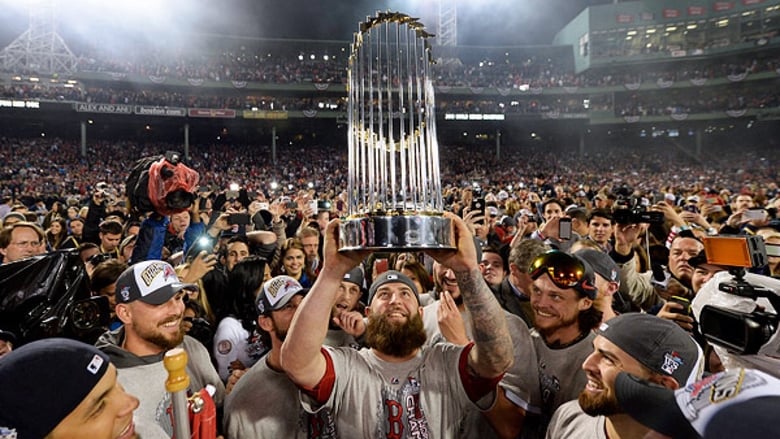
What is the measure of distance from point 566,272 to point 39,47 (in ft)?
104

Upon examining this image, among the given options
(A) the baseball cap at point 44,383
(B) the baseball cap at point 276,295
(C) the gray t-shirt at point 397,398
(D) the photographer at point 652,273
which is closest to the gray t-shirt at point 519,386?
(C) the gray t-shirt at point 397,398

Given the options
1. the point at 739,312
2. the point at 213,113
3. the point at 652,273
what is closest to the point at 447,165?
the point at 213,113

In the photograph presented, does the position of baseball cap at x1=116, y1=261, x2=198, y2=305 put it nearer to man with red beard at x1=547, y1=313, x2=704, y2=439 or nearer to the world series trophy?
the world series trophy

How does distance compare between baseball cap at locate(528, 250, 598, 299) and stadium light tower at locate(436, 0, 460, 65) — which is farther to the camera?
stadium light tower at locate(436, 0, 460, 65)

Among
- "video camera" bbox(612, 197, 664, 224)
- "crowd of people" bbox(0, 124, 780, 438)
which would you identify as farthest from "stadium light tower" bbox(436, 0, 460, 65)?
"crowd of people" bbox(0, 124, 780, 438)

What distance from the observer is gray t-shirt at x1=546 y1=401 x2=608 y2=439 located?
72.7 inches

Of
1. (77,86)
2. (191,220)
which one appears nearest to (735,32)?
(191,220)

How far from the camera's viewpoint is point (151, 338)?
8.30 ft

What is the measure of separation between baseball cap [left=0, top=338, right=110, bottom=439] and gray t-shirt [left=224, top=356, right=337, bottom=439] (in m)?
1.05

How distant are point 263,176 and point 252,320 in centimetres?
2933

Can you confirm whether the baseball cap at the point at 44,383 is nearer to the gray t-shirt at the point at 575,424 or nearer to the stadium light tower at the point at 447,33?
the gray t-shirt at the point at 575,424

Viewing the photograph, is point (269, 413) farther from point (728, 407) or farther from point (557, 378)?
point (728, 407)

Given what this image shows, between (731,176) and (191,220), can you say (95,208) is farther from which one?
(731,176)

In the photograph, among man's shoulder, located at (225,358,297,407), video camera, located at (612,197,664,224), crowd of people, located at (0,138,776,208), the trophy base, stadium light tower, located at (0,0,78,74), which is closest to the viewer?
the trophy base
